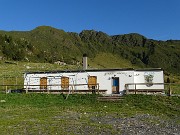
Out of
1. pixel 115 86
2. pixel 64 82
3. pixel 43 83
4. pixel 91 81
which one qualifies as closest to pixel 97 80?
pixel 91 81

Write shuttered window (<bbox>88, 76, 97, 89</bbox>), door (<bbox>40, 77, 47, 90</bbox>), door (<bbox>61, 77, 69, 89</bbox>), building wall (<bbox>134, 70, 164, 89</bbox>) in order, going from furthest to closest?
door (<bbox>40, 77, 47, 90</bbox>)
door (<bbox>61, 77, 69, 89</bbox>)
building wall (<bbox>134, 70, 164, 89</bbox>)
shuttered window (<bbox>88, 76, 97, 89</bbox>)

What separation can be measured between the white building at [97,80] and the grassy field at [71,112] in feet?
17.9

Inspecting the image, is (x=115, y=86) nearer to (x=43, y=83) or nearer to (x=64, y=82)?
(x=64, y=82)

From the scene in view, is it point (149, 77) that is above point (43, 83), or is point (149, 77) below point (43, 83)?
above

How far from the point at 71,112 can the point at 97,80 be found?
15.6m

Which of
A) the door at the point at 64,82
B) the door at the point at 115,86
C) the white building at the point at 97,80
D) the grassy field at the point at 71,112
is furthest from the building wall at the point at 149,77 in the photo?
the door at the point at 64,82

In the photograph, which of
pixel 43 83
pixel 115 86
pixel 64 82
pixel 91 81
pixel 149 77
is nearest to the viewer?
pixel 115 86

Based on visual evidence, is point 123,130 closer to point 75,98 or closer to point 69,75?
point 75,98

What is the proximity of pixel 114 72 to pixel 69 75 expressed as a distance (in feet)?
22.3

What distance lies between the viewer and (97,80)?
156ft

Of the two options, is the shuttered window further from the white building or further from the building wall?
the building wall

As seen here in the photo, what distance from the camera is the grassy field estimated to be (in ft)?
76.1

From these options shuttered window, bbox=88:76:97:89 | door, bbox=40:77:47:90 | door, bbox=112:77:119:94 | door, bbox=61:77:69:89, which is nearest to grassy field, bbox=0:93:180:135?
shuttered window, bbox=88:76:97:89

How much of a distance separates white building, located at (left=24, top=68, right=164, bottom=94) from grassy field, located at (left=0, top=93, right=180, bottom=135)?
546 cm
